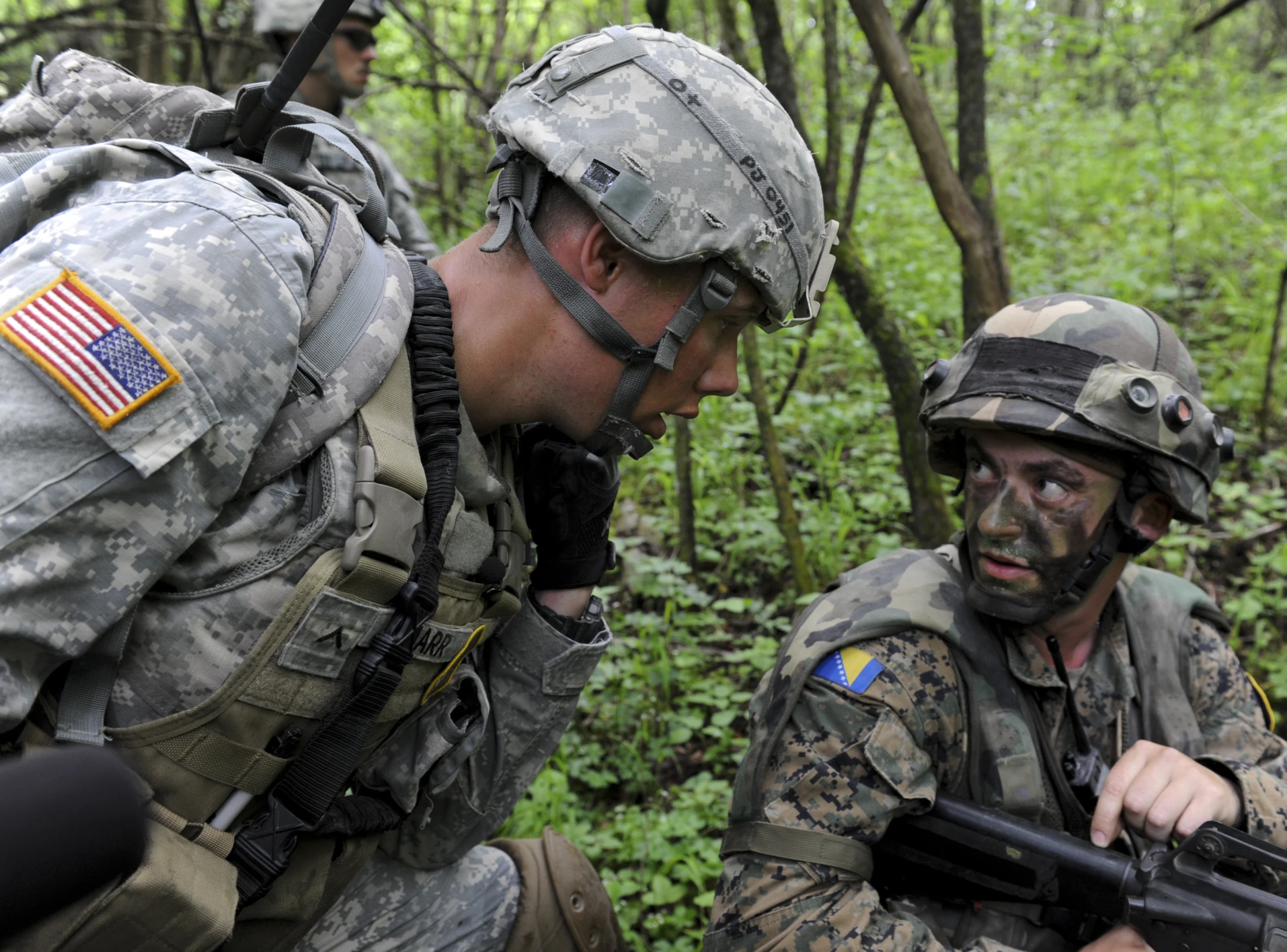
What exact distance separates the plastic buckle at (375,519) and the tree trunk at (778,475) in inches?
111

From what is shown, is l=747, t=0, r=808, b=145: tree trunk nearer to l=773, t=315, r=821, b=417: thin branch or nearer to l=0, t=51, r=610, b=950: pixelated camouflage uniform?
l=773, t=315, r=821, b=417: thin branch

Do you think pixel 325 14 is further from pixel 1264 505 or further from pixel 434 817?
pixel 1264 505

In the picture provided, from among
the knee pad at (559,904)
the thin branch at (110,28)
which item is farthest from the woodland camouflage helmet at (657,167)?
the thin branch at (110,28)

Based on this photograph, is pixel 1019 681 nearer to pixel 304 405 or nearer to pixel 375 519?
pixel 375 519

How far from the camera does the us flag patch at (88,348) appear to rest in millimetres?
1256

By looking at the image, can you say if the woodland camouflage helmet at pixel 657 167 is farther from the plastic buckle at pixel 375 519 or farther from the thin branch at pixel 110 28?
the thin branch at pixel 110 28

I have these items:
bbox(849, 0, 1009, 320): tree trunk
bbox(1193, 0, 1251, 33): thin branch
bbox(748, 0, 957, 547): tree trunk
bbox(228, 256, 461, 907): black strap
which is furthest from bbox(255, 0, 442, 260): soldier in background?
bbox(1193, 0, 1251, 33): thin branch

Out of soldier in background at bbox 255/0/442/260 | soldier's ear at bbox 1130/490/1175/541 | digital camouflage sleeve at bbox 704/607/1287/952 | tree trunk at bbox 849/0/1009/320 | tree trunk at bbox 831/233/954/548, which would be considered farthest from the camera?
soldier in background at bbox 255/0/442/260

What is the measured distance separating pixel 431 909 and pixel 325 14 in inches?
77.2

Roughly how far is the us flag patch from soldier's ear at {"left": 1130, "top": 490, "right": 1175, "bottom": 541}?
2.17 meters

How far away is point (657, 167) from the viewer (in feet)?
5.76

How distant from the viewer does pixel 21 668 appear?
1.33m

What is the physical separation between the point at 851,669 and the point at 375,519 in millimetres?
1172

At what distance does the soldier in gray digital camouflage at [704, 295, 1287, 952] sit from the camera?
2.12 meters
